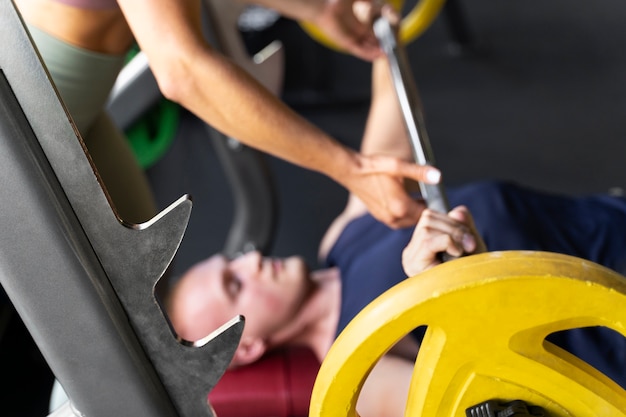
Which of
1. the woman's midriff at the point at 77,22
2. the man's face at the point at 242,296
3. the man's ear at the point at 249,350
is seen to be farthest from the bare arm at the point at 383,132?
the woman's midriff at the point at 77,22

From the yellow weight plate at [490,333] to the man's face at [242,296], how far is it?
575mm

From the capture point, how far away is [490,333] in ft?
2.30

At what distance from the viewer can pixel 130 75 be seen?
1643 millimetres

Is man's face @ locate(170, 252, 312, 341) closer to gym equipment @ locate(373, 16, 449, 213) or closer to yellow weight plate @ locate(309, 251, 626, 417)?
gym equipment @ locate(373, 16, 449, 213)

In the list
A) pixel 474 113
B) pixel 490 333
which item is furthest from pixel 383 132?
pixel 474 113

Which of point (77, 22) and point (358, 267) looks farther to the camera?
point (358, 267)

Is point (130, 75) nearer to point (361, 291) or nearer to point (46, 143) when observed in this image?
point (361, 291)

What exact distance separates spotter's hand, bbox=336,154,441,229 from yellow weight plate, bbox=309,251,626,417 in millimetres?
257

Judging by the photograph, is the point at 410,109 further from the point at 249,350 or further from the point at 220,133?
the point at 220,133

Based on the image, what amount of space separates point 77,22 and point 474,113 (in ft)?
5.70

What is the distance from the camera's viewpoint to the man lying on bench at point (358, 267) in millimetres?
1267

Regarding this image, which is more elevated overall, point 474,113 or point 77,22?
point 474,113

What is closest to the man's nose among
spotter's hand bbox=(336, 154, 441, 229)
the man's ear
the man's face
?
the man's face

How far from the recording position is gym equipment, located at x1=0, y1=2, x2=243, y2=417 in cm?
69
